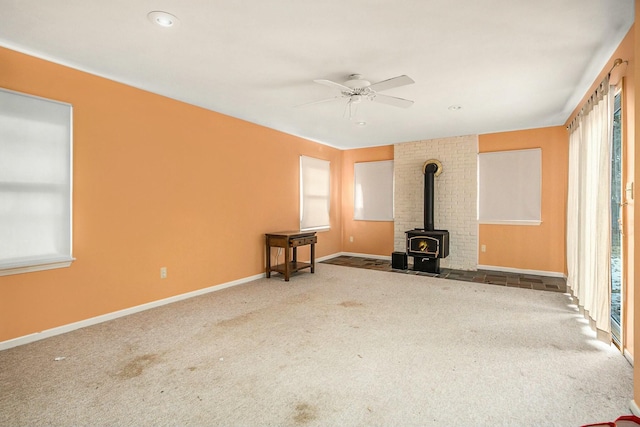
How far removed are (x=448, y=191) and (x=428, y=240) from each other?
1105 millimetres

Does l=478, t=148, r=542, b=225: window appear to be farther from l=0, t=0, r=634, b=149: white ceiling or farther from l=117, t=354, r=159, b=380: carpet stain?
l=117, t=354, r=159, b=380: carpet stain

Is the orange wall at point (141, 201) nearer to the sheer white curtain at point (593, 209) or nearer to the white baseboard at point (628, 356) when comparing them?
the sheer white curtain at point (593, 209)

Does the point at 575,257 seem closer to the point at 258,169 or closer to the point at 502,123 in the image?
the point at 502,123

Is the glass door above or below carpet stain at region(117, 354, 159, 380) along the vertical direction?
above

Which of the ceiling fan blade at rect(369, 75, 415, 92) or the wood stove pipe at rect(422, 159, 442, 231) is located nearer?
the ceiling fan blade at rect(369, 75, 415, 92)

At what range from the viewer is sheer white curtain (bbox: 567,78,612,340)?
2.69m

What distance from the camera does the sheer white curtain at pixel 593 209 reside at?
269cm

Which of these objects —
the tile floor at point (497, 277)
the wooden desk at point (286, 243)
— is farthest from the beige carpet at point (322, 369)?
the wooden desk at point (286, 243)

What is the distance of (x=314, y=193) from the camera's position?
6477 mm

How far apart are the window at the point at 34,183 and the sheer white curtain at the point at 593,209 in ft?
15.4

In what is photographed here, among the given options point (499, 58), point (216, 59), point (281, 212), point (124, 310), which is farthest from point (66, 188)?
point (499, 58)

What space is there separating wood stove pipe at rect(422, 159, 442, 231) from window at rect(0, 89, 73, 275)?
519 cm

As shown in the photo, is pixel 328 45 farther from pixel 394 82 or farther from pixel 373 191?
pixel 373 191

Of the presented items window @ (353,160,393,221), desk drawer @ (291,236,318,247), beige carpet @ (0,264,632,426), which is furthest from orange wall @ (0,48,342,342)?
window @ (353,160,393,221)
